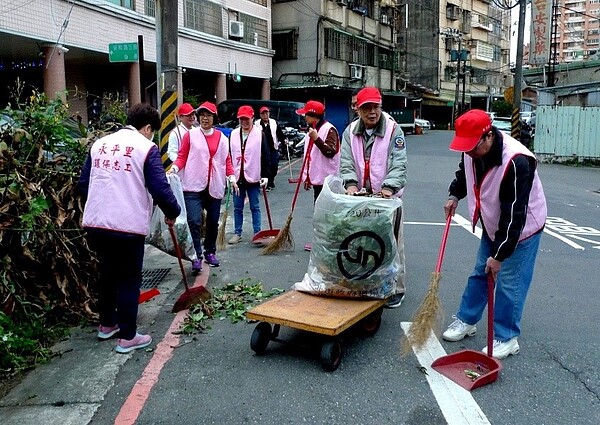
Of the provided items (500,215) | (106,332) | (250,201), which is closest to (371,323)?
(500,215)

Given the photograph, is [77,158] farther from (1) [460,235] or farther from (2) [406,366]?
(1) [460,235]

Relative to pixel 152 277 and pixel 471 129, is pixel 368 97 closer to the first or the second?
pixel 471 129

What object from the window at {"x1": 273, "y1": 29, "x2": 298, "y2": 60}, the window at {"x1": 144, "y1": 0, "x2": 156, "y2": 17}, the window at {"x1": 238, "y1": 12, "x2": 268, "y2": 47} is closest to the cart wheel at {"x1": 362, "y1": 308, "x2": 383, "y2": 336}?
the window at {"x1": 144, "y1": 0, "x2": 156, "y2": 17}

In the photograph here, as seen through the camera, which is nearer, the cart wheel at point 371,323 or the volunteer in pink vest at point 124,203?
the volunteer in pink vest at point 124,203

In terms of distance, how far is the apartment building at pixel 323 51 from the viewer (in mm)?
32375

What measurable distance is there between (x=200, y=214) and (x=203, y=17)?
65.8 ft

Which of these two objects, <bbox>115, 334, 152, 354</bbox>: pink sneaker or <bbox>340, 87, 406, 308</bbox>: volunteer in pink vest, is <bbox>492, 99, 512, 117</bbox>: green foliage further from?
<bbox>115, 334, 152, 354</bbox>: pink sneaker

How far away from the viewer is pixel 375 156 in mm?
5137

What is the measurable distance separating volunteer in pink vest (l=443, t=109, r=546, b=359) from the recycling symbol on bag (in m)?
0.63

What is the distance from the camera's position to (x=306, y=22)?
32469mm

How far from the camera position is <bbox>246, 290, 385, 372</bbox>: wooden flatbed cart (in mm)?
3805

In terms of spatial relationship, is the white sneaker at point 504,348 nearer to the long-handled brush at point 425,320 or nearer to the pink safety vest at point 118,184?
the long-handled brush at point 425,320

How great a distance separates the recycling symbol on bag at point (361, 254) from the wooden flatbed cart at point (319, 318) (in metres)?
0.21

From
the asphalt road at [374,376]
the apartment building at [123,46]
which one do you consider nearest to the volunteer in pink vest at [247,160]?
the asphalt road at [374,376]
